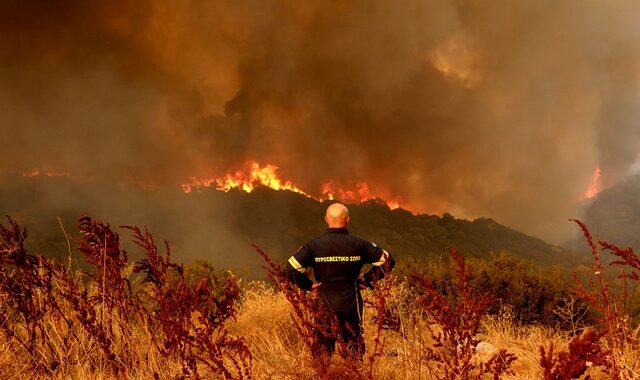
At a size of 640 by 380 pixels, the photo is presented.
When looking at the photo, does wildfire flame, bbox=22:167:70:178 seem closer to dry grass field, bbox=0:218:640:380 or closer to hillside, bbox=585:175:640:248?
dry grass field, bbox=0:218:640:380

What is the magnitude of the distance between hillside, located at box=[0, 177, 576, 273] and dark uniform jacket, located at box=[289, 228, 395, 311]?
82225 millimetres

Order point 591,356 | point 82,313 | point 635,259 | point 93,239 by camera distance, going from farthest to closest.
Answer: point 93,239 → point 82,313 → point 635,259 → point 591,356

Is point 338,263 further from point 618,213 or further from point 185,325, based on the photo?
point 618,213

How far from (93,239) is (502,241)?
148 metres

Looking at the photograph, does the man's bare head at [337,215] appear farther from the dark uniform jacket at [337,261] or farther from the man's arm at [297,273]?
the man's arm at [297,273]

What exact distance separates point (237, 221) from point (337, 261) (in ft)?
398

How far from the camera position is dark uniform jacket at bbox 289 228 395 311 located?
4.92m

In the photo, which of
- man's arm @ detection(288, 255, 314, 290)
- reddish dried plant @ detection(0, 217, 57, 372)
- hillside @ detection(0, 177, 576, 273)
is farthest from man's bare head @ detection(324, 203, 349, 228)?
hillside @ detection(0, 177, 576, 273)

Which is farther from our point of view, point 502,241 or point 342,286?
point 502,241

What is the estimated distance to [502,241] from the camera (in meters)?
140

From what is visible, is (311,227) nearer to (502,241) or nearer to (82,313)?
(502,241)

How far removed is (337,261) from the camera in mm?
4934

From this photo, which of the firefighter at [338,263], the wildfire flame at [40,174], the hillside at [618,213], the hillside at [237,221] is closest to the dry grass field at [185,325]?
the firefighter at [338,263]

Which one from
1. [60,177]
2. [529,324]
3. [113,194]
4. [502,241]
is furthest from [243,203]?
[529,324]
